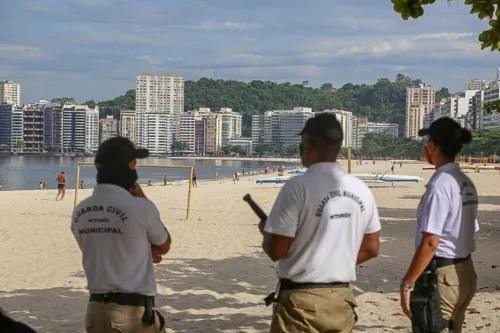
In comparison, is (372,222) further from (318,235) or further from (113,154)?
(113,154)

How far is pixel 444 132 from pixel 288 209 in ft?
3.86

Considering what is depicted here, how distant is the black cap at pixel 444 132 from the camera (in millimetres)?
3953

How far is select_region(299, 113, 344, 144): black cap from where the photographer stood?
3.39 metres

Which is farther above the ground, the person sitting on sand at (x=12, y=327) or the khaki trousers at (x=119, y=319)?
the person sitting on sand at (x=12, y=327)

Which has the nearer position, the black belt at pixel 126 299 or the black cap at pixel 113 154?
the black belt at pixel 126 299

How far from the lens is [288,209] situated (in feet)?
10.6

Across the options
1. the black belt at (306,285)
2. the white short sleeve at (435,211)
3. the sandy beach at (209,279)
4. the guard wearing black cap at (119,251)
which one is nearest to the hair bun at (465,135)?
the white short sleeve at (435,211)

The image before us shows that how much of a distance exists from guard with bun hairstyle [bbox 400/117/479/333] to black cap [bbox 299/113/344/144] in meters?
0.69

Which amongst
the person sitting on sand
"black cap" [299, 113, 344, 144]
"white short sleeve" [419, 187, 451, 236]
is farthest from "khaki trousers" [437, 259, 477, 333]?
the person sitting on sand

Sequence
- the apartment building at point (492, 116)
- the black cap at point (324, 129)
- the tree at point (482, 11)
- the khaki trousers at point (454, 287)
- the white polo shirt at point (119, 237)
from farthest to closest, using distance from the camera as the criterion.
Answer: the apartment building at point (492, 116), the tree at point (482, 11), the khaki trousers at point (454, 287), the white polo shirt at point (119, 237), the black cap at point (324, 129)

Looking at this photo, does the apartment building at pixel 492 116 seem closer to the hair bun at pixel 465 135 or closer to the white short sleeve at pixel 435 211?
the hair bun at pixel 465 135

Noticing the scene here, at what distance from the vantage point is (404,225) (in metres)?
18.2

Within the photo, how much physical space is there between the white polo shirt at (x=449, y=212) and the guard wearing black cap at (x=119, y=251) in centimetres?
129

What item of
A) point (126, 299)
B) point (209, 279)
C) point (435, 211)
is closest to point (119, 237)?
point (126, 299)
